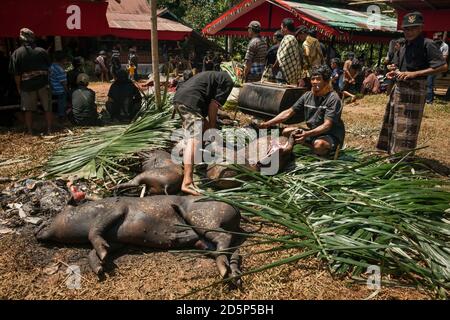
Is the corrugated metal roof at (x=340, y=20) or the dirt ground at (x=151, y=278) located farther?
the corrugated metal roof at (x=340, y=20)

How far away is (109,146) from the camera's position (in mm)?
4906

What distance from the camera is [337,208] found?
3.36 meters

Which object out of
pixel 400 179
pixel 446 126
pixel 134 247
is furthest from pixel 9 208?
pixel 446 126

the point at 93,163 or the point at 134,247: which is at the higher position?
the point at 93,163

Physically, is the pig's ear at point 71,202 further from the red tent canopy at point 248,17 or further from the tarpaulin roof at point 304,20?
the red tent canopy at point 248,17

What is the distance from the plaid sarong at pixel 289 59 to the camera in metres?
6.09

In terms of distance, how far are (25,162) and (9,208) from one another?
152cm

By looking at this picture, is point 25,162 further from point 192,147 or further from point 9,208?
point 192,147

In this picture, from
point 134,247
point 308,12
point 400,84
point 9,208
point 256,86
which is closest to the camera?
point 134,247

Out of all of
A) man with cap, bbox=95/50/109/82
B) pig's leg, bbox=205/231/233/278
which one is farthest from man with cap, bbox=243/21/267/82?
man with cap, bbox=95/50/109/82

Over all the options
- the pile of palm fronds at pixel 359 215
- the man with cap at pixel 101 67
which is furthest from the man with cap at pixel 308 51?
the man with cap at pixel 101 67

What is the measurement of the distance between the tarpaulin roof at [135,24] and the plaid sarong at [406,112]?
671 inches

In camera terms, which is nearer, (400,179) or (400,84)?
(400,179)

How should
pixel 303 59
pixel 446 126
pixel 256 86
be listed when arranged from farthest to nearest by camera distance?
pixel 446 126, pixel 303 59, pixel 256 86
